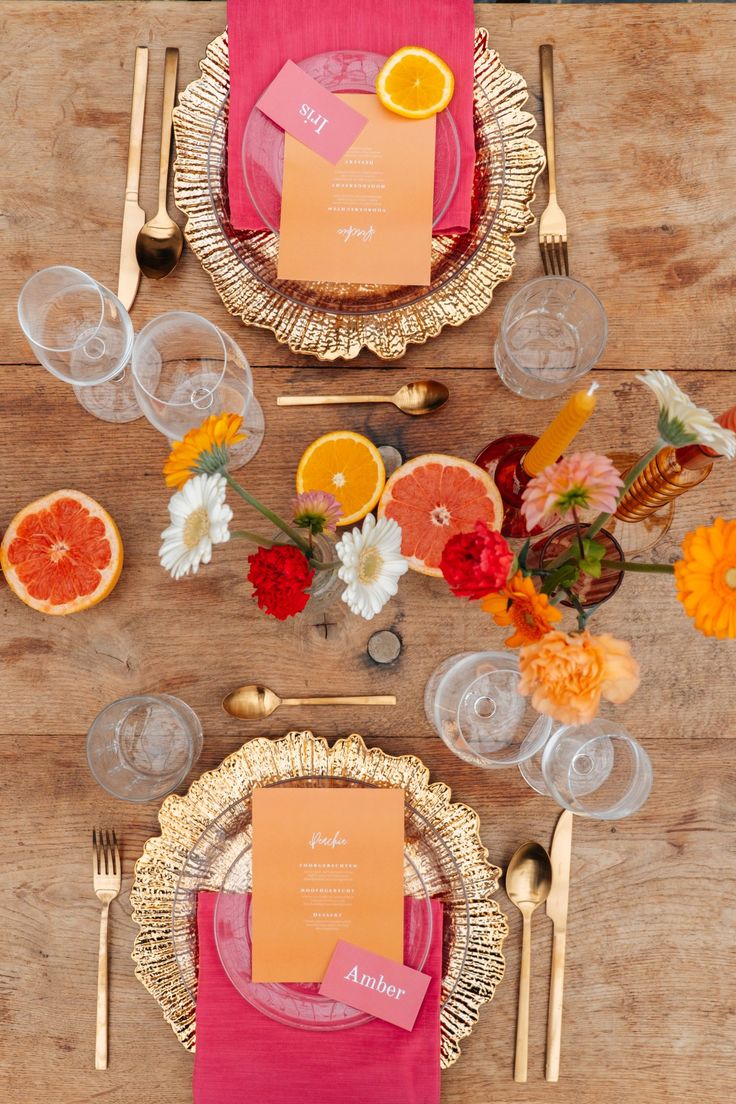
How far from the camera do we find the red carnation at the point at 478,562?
2.17ft

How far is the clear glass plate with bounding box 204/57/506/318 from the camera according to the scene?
1.07m

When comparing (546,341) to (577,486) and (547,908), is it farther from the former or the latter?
(547,908)

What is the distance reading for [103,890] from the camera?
1.03 metres

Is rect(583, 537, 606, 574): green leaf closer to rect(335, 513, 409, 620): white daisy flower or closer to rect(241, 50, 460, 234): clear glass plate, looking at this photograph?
rect(335, 513, 409, 620): white daisy flower

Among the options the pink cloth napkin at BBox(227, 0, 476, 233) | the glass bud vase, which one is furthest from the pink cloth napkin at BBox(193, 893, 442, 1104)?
the pink cloth napkin at BBox(227, 0, 476, 233)

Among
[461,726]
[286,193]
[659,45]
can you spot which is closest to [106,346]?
[286,193]

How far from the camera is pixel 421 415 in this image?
1.07 m

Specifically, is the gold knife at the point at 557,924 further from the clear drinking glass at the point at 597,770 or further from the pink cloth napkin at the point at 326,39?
the pink cloth napkin at the point at 326,39

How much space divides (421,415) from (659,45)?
0.62 metres

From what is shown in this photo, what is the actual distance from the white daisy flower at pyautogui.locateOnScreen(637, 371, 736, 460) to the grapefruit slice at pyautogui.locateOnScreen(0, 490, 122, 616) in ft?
2.22

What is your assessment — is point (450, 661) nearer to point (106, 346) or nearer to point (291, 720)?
point (291, 720)

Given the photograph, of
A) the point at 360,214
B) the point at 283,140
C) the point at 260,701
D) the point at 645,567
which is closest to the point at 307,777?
the point at 260,701

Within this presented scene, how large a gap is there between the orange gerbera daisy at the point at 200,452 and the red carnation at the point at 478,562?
0.24 m

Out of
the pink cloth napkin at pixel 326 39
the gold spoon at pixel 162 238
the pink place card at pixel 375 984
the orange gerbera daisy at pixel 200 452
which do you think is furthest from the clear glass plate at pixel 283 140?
the pink place card at pixel 375 984
